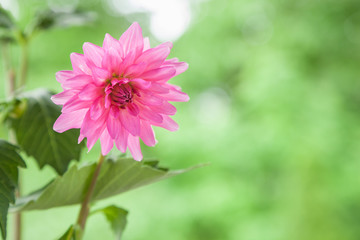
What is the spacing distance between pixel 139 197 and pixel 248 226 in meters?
0.64

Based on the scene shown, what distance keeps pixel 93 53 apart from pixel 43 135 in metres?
0.17

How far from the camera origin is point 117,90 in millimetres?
277

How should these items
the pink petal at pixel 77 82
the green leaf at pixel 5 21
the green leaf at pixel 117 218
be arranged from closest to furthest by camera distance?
the pink petal at pixel 77 82
the green leaf at pixel 117 218
the green leaf at pixel 5 21

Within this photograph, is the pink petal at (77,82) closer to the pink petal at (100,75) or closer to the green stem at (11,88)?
the pink petal at (100,75)

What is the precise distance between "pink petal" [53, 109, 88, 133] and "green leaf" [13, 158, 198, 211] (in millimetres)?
65

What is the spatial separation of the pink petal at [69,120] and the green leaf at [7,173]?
75mm

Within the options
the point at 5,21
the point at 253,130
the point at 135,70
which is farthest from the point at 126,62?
the point at 253,130

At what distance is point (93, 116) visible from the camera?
26 centimetres

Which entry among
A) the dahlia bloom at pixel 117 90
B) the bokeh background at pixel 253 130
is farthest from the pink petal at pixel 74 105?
the bokeh background at pixel 253 130

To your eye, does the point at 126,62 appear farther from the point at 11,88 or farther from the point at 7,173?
the point at 11,88

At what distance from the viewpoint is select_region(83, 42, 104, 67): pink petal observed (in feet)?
0.86

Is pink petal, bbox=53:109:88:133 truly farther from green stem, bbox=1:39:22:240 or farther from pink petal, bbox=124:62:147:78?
green stem, bbox=1:39:22:240

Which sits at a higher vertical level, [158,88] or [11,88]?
[11,88]

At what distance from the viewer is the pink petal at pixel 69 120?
0.87 ft
